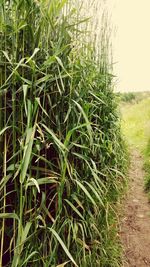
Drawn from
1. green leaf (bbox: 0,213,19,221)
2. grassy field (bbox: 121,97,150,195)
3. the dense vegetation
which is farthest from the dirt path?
grassy field (bbox: 121,97,150,195)

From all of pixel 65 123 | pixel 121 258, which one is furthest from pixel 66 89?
pixel 121 258

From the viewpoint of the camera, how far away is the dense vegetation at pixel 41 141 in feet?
4.24

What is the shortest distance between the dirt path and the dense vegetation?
0.44 metres

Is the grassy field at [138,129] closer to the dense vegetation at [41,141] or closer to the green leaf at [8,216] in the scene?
the dense vegetation at [41,141]

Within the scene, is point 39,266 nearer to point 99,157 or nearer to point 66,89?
point 66,89

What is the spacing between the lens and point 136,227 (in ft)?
8.73

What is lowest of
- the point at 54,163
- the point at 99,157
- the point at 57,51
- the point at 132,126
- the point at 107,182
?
the point at 132,126

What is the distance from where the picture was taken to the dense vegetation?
1292 millimetres

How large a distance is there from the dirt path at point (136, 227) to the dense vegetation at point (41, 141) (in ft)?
1.45

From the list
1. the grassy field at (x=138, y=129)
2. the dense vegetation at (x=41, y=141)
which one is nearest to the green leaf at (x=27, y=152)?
the dense vegetation at (x=41, y=141)


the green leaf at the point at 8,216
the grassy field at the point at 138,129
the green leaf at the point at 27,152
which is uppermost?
the green leaf at the point at 27,152

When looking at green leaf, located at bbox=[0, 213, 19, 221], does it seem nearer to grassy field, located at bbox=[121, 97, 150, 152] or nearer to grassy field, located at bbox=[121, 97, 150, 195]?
grassy field, located at bbox=[121, 97, 150, 195]

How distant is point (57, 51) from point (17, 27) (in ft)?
0.68

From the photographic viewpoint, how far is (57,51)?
147 centimetres
